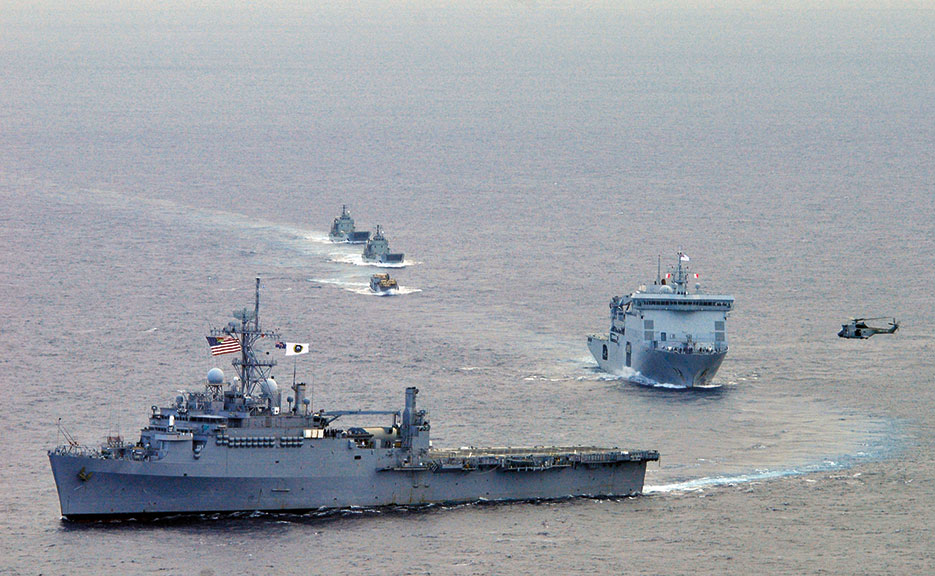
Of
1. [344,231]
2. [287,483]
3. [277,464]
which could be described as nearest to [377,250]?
[344,231]

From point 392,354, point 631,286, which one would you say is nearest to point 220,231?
point 631,286

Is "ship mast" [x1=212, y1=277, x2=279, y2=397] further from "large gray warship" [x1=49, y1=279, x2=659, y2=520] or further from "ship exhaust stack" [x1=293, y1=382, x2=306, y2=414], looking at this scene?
"ship exhaust stack" [x1=293, y1=382, x2=306, y2=414]

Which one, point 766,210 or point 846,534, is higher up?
point 766,210

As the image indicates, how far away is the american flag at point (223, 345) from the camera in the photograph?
9150 cm

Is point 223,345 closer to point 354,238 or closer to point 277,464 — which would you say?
point 277,464

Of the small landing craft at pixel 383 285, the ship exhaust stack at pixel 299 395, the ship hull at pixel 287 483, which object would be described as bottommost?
the ship hull at pixel 287 483

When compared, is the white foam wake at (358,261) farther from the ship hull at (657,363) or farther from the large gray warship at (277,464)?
the large gray warship at (277,464)

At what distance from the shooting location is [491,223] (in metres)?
185

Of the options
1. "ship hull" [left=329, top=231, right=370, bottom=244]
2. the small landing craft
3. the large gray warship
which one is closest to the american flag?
the large gray warship

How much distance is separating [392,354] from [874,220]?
244 feet

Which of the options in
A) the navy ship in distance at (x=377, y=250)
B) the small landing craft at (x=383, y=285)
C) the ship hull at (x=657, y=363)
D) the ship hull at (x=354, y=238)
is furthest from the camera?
the ship hull at (x=354, y=238)

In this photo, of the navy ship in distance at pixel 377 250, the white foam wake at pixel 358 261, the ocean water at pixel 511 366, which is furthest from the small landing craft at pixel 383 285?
the navy ship in distance at pixel 377 250

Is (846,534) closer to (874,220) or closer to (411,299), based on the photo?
(411,299)

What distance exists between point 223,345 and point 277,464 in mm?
6063
